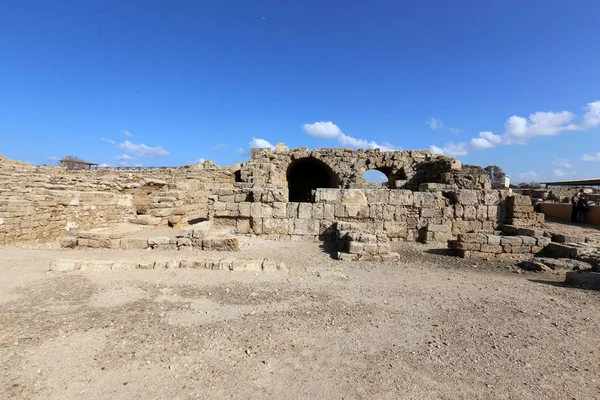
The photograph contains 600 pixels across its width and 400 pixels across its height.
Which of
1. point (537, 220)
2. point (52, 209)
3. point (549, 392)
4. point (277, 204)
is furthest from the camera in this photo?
point (52, 209)

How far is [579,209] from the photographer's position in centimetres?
1248

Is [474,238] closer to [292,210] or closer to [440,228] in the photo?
[440,228]

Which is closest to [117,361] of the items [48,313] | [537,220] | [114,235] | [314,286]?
[48,313]

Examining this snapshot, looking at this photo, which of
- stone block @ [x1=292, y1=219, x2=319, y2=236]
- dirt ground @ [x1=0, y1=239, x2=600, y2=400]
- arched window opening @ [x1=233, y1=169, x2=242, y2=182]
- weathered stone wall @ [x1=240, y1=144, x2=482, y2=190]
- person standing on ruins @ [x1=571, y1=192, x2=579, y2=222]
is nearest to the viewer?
dirt ground @ [x1=0, y1=239, x2=600, y2=400]

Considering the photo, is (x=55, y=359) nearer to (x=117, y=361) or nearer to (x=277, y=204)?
(x=117, y=361)

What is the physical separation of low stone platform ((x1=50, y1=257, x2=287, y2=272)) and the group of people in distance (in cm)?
1445

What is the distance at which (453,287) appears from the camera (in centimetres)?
443

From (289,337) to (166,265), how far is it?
3.03m

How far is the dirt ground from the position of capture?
212cm

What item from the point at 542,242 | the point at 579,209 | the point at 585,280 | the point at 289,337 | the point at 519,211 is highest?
the point at 579,209

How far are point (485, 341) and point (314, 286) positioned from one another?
2151mm

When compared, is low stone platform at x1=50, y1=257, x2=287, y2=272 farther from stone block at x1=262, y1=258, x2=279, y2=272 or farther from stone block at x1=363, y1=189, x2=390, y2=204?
stone block at x1=363, y1=189, x2=390, y2=204

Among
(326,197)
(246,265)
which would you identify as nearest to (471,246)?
(326,197)

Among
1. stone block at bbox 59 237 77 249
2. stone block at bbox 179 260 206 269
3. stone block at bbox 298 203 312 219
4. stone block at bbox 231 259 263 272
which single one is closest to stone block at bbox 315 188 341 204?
stone block at bbox 298 203 312 219
